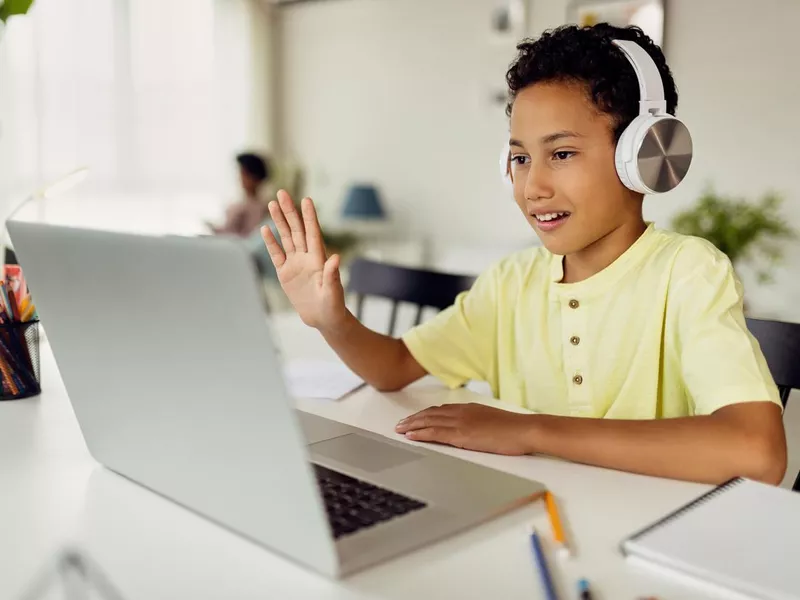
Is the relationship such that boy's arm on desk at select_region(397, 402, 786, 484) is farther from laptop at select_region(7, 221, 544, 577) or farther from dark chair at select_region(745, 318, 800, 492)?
dark chair at select_region(745, 318, 800, 492)

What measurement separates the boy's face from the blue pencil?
55 centimetres

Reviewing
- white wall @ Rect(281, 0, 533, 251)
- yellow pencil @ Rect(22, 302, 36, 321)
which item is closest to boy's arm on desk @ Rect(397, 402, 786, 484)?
yellow pencil @ Rect(22, 302, 36, 321)

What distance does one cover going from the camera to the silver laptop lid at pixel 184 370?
50 centimetres

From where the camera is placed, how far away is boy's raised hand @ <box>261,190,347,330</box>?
1.04 m

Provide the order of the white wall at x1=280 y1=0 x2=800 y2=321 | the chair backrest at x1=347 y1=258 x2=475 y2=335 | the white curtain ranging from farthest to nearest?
the white curtain
the white wall at x1=280 y1=0 x2=800 y2=321
the chair backrest at x1=347 y1=258 x2=475 y2=335

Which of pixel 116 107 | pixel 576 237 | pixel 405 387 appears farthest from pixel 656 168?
pixel 116 107

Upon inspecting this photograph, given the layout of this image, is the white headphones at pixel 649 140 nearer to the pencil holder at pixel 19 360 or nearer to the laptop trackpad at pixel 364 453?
the laptop trackpad at pixel 364 453

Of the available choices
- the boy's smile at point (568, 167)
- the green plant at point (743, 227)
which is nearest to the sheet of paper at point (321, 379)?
the boy's smile at point (568, 167)

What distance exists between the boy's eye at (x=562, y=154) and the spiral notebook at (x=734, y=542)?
0.52 metres

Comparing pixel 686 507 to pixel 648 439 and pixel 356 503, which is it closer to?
pixel 648 439

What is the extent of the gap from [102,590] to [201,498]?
118 mm

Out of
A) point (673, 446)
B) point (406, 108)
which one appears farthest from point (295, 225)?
point (406, 108)

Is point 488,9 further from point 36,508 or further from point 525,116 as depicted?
point 36,508

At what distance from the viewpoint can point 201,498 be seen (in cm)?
A: 64
